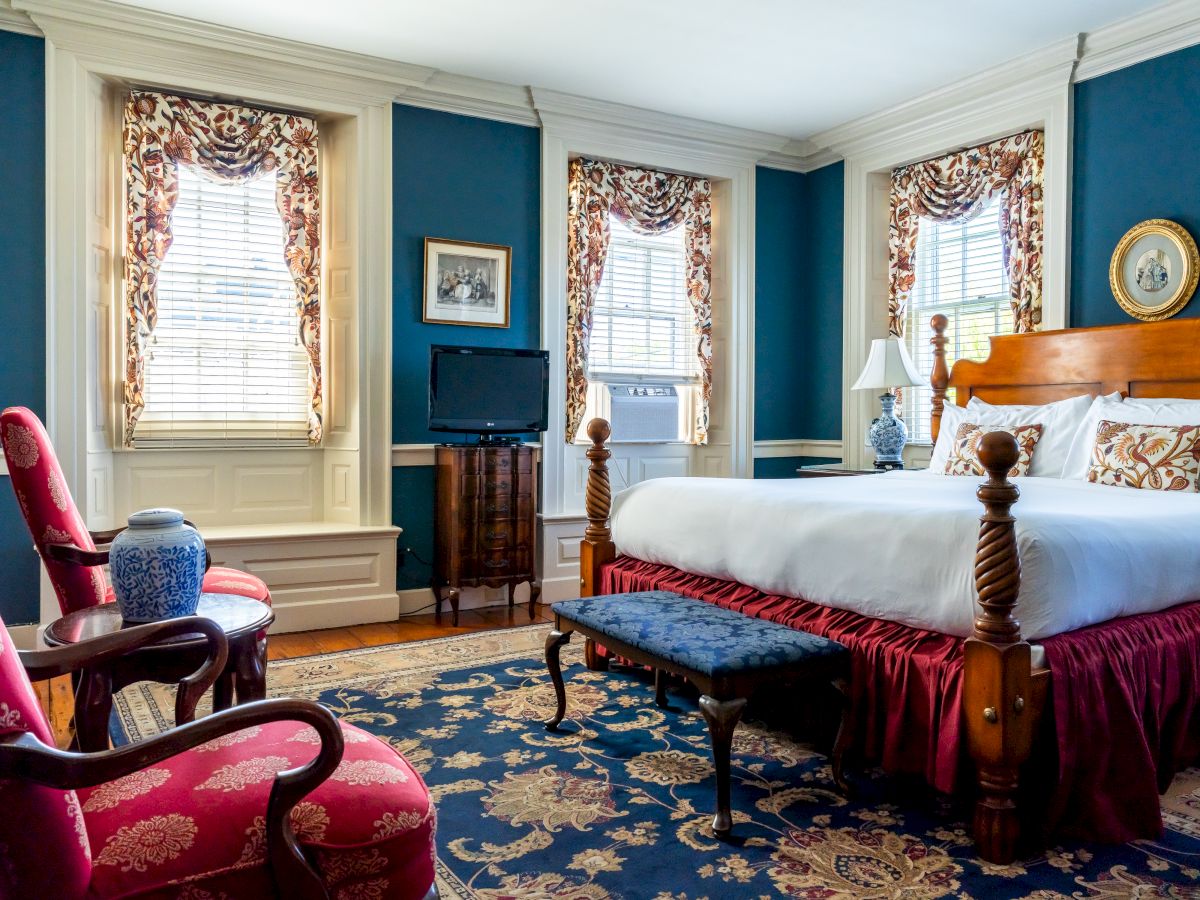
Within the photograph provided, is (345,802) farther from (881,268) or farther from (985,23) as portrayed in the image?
(881,268)

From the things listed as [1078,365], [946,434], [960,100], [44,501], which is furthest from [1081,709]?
[960,100]

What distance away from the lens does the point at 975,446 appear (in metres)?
4.18

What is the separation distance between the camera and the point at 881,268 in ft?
18.9

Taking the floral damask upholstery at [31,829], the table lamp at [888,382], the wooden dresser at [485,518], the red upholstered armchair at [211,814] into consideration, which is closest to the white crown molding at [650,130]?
the table lamp at [888,382]

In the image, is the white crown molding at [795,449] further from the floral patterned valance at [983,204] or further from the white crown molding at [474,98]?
the white crown molding at [474,98]

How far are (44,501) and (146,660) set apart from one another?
70 centimetres

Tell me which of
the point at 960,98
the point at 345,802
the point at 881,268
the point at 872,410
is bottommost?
the point at 345,802

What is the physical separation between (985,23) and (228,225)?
395cm

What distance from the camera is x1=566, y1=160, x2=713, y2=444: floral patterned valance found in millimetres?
5367

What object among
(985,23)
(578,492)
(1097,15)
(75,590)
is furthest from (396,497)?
(1097,15)

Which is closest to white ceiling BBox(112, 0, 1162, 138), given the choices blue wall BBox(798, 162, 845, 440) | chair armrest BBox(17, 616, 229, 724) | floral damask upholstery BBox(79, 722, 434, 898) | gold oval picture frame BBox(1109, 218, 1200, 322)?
blue wall BBox(798, 162, 845, 440)

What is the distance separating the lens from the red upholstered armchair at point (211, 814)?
1.09m

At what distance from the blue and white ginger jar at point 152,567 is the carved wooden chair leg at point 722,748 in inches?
52.0

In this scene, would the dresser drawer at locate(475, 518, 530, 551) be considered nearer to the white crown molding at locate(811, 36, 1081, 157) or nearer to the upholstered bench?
the upholstered bench
